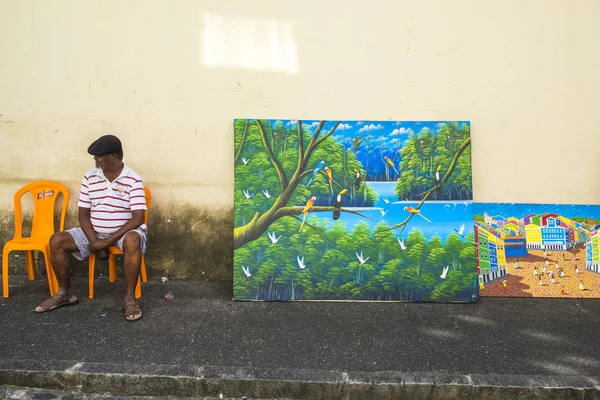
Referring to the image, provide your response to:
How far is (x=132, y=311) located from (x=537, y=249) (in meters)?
3.63

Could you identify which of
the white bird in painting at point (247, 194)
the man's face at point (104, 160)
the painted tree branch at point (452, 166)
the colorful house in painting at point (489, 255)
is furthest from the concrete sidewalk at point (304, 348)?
the man's face at point (104, 160)

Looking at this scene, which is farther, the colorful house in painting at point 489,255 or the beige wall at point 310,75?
the beige wall at point 310,75

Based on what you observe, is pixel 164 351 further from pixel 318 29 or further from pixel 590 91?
pixel 590 91

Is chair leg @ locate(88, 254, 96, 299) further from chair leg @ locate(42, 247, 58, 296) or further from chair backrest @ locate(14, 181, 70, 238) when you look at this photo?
chair backrest @ locate(14, 181, 70, 238)

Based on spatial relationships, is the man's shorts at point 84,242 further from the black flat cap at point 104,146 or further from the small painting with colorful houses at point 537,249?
the small painting with colorful houses at point 537,249

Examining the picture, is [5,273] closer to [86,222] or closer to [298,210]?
[86,222]

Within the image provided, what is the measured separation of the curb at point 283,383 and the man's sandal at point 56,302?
0.90 metres

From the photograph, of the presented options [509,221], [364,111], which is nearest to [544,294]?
[509,221]

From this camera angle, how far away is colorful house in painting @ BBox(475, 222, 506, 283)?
13.0 feet

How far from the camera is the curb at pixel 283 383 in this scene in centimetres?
250

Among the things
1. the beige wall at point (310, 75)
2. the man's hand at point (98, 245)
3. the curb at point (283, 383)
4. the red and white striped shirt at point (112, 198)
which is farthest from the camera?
the beige wall at point (310, 75)

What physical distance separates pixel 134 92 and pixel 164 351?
8.47ft

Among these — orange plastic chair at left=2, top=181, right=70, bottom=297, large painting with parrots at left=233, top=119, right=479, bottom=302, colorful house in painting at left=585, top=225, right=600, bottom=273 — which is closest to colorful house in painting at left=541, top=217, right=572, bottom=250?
colorful house in painting at left=585, top=225, right=600, bottom=273

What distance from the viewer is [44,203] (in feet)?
13.8
